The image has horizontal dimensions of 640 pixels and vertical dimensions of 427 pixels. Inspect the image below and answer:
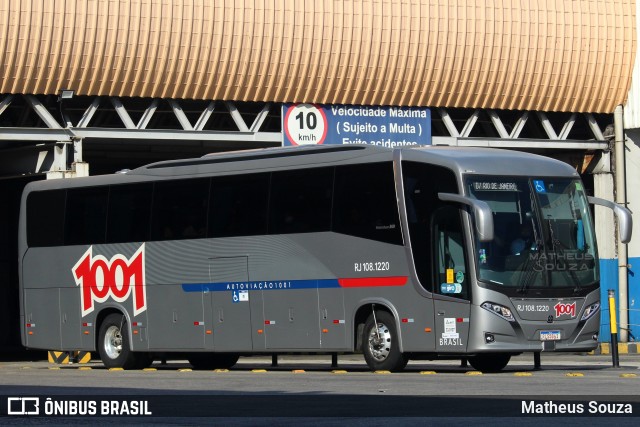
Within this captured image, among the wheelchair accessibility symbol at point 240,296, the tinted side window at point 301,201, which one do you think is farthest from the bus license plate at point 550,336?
the wheelchair accessibility symbol at point 240,296

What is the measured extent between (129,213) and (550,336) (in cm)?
797

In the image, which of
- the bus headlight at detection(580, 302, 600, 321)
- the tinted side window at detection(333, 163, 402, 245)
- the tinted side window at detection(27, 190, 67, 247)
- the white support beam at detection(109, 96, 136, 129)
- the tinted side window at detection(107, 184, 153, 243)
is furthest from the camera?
the white support beam at detection(109, 96, 136, 129)

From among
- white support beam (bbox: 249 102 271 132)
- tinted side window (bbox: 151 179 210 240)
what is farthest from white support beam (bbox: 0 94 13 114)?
tinted side window (bbox: 151 179 210 240)

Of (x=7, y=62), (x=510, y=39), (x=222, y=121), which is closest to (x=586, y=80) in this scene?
(x=510, y=39)

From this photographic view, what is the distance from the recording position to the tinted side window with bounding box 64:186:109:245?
27.0 meters

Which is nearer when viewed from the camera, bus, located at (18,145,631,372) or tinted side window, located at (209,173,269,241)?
bus, located at (18,145,631,372)

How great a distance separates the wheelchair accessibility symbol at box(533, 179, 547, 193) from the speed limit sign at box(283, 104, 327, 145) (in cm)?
1187

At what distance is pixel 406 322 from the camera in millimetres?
22609

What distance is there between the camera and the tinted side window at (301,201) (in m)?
23.7

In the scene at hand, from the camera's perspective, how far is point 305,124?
113 feet

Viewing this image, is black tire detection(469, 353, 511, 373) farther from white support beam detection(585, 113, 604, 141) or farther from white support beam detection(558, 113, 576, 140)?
white support beam detection(585, 113, 604, 141)

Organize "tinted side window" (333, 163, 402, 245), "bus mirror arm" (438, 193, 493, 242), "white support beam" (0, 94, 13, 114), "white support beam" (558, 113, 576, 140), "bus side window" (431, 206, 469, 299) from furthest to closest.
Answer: "white support beam" (558, 113, 576, 140), "white support beam" (0, 94, 13, 114), "tinted side window" (333, 163, 402, 245), "bus side window" (431, 206, 469, 299), "bus mirror arm" (438, 193, 493, 242)

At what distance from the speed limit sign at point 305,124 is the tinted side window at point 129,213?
785cm
